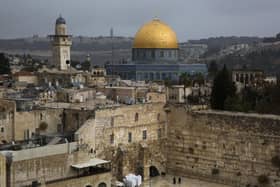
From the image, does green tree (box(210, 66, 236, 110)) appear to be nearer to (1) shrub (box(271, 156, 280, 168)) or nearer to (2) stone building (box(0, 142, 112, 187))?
(1) shrub (box(271, 156, 280, 168))

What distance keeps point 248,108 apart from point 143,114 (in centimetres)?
1084

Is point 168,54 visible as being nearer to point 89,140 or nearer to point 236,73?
point 236,73

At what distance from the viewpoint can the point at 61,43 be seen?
157 feet

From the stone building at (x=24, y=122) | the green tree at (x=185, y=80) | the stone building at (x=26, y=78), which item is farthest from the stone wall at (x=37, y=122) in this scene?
the green tree at (x=185, y=80)

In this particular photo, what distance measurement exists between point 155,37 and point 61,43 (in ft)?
26.9

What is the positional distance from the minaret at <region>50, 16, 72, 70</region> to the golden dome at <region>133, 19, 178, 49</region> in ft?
20.1

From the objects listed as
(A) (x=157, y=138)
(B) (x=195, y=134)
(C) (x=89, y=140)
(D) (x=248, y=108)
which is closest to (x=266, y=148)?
(B) (x=195, y=134)

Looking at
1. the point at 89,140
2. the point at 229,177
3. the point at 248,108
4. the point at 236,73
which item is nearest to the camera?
the point at 89,140

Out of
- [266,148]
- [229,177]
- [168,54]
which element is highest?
[168,54]

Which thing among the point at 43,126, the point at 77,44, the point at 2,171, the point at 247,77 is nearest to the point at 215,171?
the point at 43,126

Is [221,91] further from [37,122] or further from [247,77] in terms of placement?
[247,77]

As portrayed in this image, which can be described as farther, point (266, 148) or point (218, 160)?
point (218, 160)

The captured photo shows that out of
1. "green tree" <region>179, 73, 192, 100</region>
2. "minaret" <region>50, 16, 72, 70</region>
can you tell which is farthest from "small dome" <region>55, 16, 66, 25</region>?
"green tree" <region>179, 73, 192, 100</region>

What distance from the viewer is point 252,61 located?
97062mm
